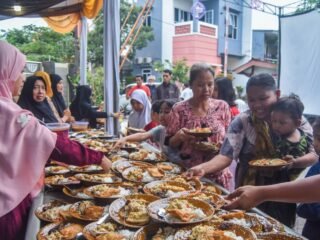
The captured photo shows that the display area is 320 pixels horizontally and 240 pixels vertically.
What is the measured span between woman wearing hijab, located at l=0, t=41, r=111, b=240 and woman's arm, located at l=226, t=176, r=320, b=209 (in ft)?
2.56

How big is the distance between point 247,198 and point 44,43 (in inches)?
543

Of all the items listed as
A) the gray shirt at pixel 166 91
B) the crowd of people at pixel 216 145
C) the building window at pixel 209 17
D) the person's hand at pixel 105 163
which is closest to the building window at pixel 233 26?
the building window at pixel 209 17

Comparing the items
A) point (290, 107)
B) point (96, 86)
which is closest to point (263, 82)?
point (290, 107)

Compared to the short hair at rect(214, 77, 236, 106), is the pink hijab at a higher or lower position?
lower

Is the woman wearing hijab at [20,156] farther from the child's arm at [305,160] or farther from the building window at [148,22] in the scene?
the building window at [148,22]

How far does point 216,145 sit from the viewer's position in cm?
225

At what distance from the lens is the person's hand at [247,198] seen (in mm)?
1331

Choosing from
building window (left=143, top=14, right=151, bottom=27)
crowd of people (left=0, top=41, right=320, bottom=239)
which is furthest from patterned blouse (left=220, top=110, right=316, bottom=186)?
building window (left=143, top=14, right=151, bottom=27)

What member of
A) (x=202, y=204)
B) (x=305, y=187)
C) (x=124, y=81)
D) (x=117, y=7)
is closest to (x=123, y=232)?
(x=202, y=204)

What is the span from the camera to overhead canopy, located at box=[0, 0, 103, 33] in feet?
19.0

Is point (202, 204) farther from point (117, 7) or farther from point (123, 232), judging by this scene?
point (117, 7)

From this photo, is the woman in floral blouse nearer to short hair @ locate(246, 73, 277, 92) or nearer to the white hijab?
short hair @ locate(246, 73, 277, 92)

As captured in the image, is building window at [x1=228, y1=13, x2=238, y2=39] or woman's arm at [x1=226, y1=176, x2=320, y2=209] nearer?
woman's arm at [x1=226, y1=176, x2=320, y2=209]

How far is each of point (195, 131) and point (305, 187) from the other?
37.9 inches
